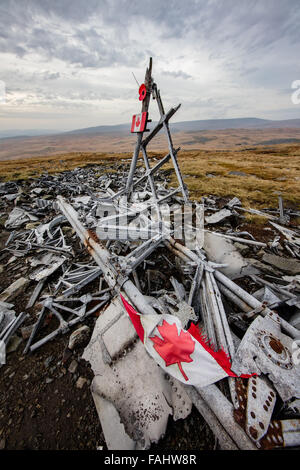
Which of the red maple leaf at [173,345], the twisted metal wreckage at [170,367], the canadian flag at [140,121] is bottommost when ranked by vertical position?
the twisted metal wreckage at [170,367]

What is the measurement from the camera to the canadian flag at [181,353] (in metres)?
2.38

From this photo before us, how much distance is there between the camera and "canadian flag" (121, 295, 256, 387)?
2377 mm

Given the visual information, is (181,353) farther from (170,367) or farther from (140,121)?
(140,121)

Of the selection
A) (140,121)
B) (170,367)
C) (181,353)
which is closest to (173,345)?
(181,353)

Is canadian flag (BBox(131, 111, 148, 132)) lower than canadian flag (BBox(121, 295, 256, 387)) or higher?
higher

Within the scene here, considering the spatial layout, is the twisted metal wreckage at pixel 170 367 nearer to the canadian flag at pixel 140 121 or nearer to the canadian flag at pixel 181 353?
the canadian flag at pixel 181 353

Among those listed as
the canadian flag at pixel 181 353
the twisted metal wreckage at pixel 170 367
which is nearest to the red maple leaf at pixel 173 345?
the canadian flag at pixel 181 353

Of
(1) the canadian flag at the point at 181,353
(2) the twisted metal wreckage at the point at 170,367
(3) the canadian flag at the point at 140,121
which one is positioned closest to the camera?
(2) the twisted metal wreckage at the point at 170,367

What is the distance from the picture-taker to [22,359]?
11.8 feet

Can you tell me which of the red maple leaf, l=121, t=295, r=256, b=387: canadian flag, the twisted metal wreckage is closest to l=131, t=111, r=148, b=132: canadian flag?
the twisted metal wreckage

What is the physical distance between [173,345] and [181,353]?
0.46 feet

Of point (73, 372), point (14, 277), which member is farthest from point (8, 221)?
point (73, 372)

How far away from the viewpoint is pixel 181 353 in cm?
257

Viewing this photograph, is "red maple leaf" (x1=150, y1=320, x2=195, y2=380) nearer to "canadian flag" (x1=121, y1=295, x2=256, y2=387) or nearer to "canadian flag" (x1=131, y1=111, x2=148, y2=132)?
"canadian flag" (x1=121, y1=295, x2=256, y2=387)
